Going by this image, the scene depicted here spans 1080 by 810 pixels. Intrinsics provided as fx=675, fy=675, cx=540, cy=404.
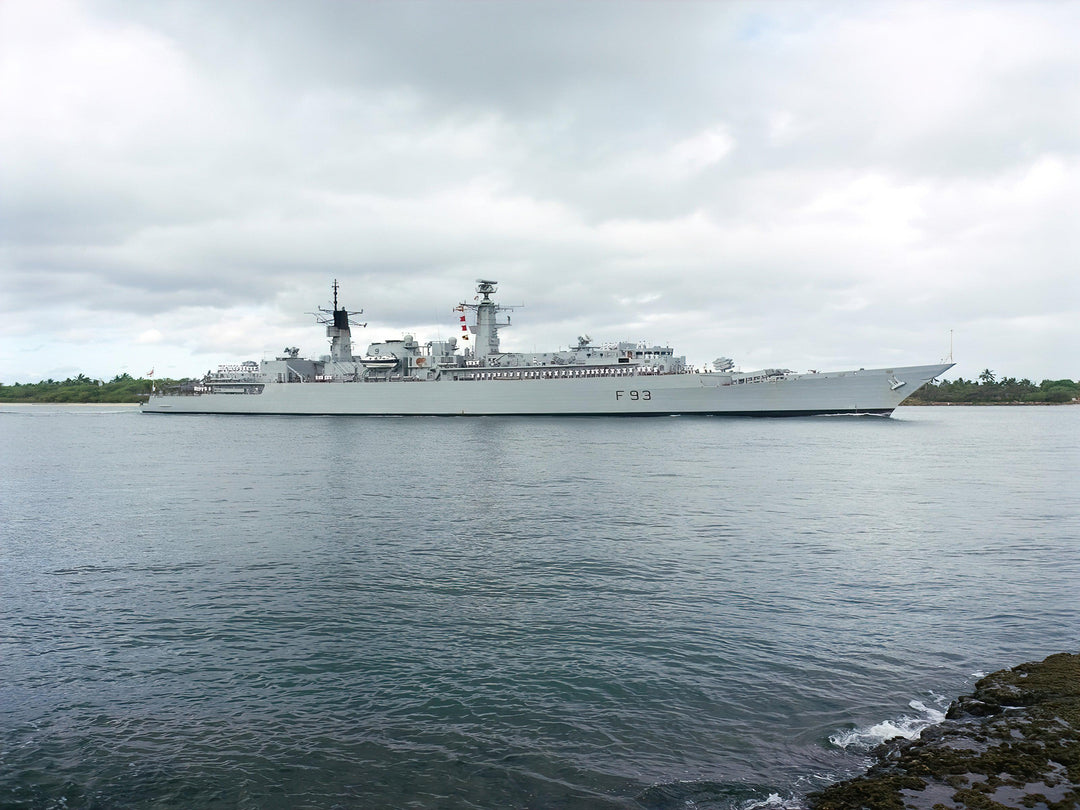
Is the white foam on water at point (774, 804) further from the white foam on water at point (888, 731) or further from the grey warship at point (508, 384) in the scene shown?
the grey warship at point (508, 384)

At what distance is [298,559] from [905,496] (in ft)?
71.2

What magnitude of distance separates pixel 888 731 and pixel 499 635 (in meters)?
5.91

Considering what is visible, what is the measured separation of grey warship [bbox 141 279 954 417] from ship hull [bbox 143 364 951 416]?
120 millimetres

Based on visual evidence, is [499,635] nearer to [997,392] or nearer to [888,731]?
[888,731]

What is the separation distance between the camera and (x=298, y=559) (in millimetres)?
16484

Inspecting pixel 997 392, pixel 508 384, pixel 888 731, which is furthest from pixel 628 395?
pixel 997 392

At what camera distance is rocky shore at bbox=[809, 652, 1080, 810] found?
6477 millimetres

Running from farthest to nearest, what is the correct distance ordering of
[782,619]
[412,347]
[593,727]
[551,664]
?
1. [412,347]
2. [782,619]
3. [551,664]
4. [593,727]

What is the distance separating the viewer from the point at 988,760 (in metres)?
7.13

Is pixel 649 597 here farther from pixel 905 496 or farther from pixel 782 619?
pixel 905 496

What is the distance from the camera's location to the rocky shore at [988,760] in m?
6.48

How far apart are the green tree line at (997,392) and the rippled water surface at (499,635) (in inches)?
5890

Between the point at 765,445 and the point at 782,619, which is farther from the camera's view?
the point at 765,445

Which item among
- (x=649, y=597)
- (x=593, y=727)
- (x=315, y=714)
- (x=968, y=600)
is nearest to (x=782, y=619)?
(x=649, y=597)
